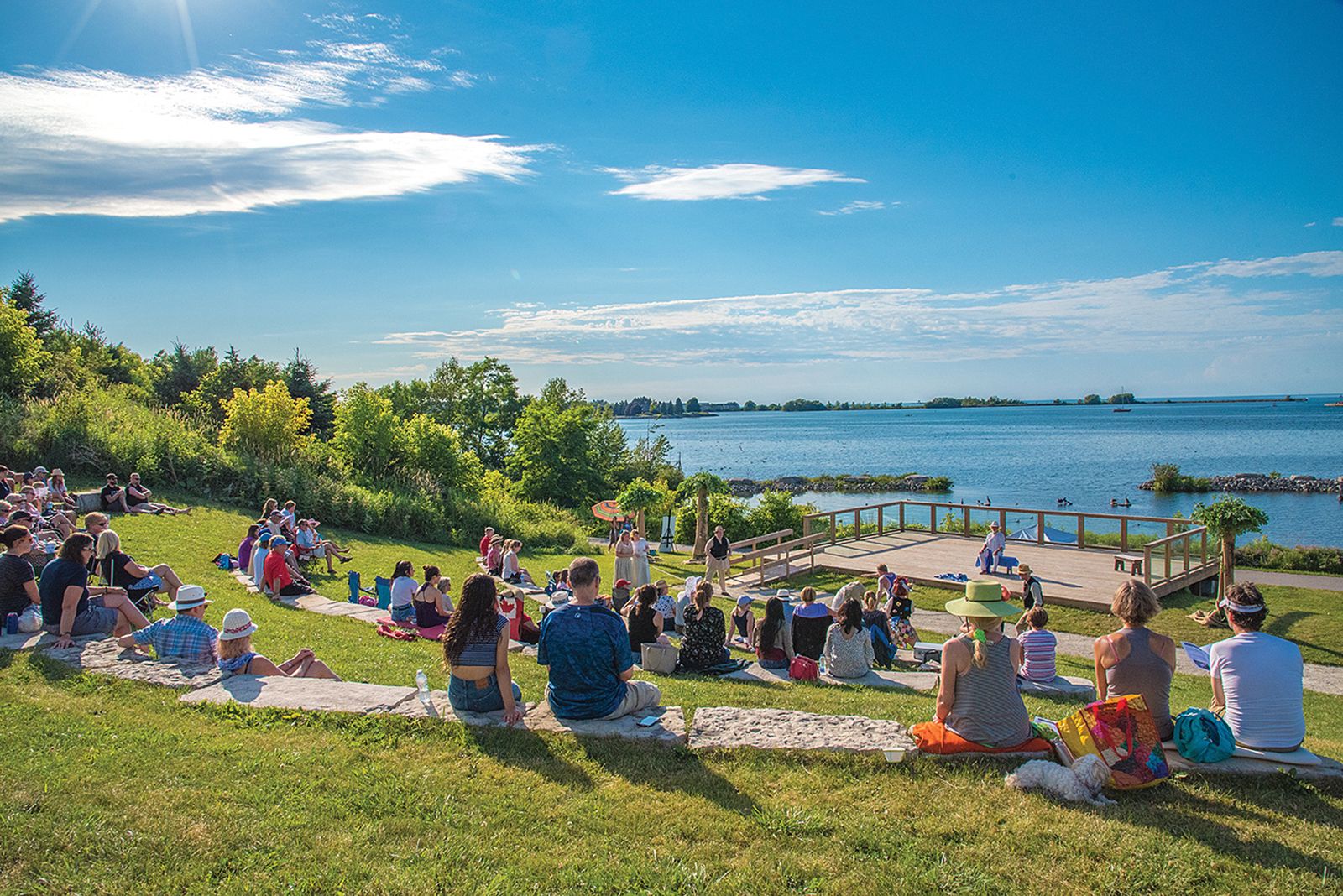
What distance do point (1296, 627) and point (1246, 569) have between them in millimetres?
10203

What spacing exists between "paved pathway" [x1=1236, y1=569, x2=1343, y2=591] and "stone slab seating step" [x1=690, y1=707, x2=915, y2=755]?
18164 millimetres

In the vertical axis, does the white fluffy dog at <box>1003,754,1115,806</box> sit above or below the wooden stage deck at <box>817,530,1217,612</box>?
above

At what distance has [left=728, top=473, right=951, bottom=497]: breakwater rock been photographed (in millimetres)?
62125

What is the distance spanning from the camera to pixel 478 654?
5270 millimetres

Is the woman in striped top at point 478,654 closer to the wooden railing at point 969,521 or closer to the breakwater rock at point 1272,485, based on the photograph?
the wooden railing at point 969,521

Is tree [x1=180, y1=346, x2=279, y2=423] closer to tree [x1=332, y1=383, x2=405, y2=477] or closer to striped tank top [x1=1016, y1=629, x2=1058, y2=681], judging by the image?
tree [x1=332, y1=383, x2=405, y2=477]

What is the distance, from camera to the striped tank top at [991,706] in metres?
4.68

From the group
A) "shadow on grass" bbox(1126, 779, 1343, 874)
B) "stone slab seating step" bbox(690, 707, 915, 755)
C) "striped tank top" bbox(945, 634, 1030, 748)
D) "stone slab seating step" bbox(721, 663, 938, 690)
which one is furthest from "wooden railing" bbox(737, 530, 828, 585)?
"shadow on grass" bbox(1126, 779, 1343, 874)

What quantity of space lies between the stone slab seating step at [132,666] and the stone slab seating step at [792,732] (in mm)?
3862

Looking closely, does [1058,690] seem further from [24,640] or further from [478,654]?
[24,640]

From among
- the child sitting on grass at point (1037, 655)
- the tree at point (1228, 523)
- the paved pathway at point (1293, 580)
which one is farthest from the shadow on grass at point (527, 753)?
the paved pathway at point (1293, 580)

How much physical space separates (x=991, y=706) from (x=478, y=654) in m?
3.27

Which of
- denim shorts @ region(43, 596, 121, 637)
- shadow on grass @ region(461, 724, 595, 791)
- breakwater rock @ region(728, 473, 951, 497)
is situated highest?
denim shorts @ region(43, 596, 121, 637)

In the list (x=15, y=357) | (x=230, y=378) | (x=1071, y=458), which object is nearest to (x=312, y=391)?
(x=230, y=378)
